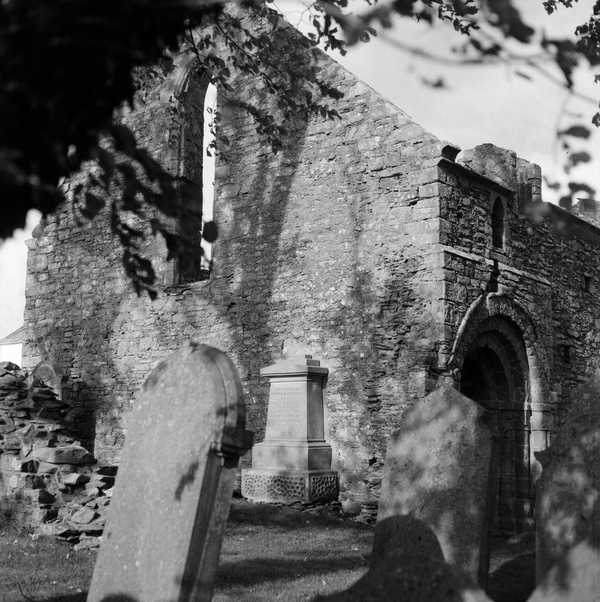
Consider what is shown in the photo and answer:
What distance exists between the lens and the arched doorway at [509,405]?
Answer: 11117mm

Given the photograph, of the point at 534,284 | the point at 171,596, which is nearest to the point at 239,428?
the point at 171,596

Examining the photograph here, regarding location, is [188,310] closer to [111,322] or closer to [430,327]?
[111,322]

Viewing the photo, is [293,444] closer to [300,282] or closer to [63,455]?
[300,282]

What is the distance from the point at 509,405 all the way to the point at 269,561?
5.47m

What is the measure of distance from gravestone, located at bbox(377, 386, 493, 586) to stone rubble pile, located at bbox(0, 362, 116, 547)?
12.0 ft

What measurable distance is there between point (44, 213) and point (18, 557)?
5319mm

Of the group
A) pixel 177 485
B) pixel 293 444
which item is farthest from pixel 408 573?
pixel 293 444

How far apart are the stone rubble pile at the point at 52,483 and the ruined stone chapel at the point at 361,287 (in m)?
2.21

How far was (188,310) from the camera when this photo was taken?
12.6 m

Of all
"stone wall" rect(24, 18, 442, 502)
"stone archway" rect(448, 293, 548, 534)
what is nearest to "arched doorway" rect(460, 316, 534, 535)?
"stone archway" rect(448, 293, 548, 534)

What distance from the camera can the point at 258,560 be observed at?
714cm

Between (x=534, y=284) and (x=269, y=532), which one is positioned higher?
(x=534, y=284)

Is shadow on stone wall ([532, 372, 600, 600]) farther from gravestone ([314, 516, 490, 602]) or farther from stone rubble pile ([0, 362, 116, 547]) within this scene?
stone rubble pile ([0, 362, 116, 547])

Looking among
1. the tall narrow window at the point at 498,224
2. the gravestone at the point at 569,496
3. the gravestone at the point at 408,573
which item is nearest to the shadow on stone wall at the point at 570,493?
the gravestone at the point at 569,496
